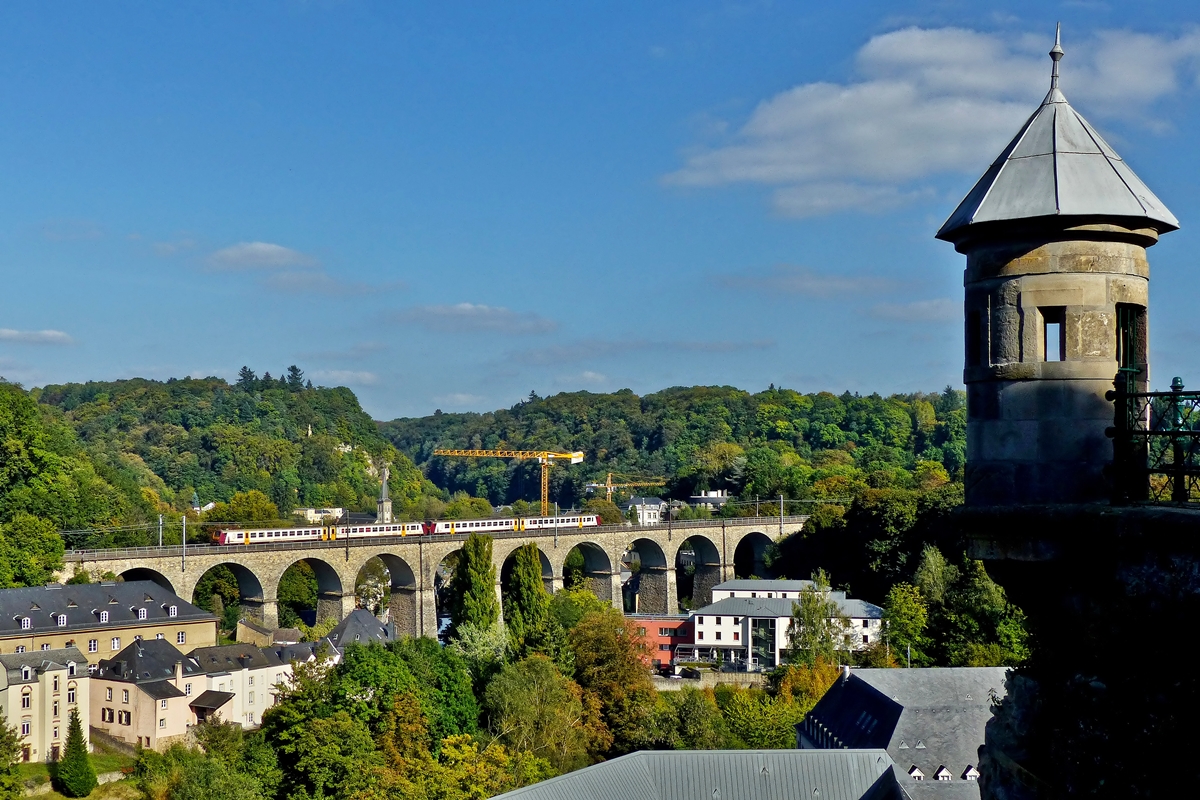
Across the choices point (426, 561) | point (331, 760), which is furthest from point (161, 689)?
point (426, 561)

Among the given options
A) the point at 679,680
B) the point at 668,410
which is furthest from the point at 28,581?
the point at 668,410

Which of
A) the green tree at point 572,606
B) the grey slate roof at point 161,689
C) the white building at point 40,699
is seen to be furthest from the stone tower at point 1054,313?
the green tree at point 572,606

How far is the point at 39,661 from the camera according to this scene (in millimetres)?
43062

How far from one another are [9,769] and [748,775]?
68.9 ft

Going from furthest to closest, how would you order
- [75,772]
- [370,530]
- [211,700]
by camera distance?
[370,530] → [211,700] → [75,772]

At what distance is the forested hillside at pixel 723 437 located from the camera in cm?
13262

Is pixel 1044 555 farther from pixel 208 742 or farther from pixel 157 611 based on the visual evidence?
pixel 157 611

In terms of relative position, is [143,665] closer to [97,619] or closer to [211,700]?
[211,700]

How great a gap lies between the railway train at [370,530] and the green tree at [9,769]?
26.2 meters

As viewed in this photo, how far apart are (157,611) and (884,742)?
3125 centimetres

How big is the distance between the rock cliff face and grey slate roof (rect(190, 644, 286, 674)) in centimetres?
4334

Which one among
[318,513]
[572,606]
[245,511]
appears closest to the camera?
[572,606]

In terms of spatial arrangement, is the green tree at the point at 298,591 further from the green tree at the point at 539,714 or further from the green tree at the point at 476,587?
the green tree at the point at 539,714

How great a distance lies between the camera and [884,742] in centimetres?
3656
